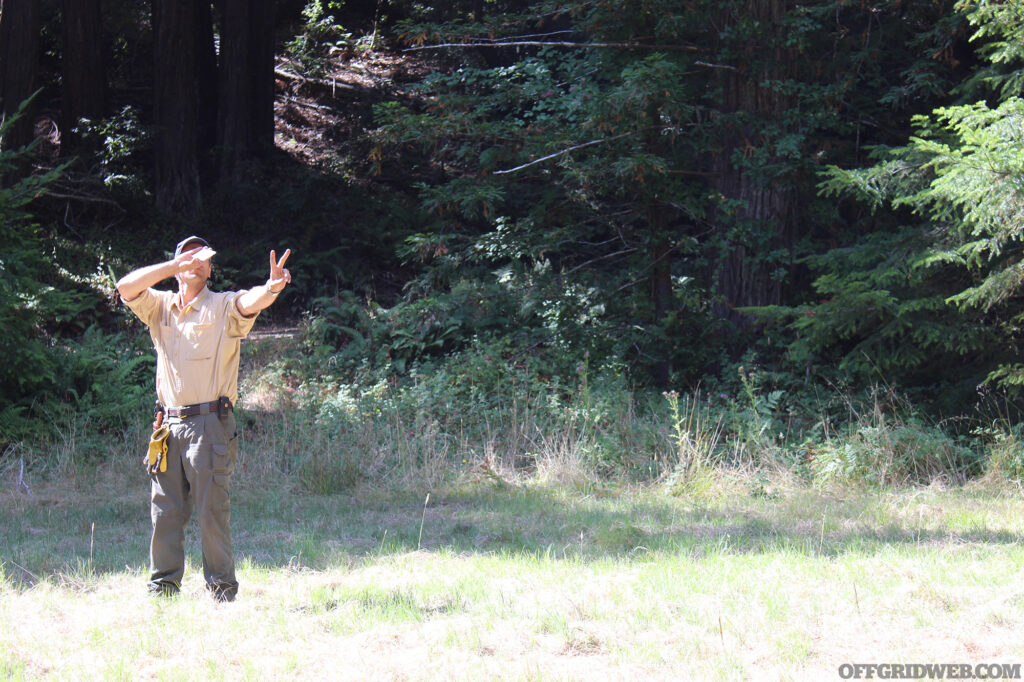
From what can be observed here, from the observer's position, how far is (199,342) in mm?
5172

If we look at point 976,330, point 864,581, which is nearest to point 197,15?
point 976,330

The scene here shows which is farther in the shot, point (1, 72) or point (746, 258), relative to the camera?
point (1, 72)

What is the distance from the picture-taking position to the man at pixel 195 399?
5.10 metres

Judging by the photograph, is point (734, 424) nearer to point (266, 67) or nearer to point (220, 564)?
point (220, 564)

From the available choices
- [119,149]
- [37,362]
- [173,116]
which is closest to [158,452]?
[37,362]

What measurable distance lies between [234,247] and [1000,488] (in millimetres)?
13015

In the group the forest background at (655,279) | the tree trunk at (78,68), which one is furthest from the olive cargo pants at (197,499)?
the tree trunk at (78,68)

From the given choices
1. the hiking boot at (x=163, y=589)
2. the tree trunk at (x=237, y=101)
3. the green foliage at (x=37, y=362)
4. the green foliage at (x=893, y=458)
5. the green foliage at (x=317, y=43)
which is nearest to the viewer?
the hiking boot at (x=163, y=589)

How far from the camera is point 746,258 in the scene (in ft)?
36.3

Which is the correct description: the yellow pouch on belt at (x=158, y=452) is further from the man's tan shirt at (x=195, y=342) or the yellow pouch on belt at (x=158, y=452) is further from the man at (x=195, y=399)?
the man's tan shirt at (x=195, y=342)

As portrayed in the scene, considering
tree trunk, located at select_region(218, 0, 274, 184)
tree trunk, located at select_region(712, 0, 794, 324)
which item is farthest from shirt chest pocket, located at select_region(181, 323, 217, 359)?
tree trunk, located at select_region(218, 0, 274, 184)

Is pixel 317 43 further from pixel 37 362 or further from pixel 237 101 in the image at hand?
pixel 37 362

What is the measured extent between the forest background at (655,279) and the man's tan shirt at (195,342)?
384cm

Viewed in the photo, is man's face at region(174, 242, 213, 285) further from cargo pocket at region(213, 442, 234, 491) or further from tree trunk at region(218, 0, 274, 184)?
tree trunk at region(218, 0, 274, 184)
